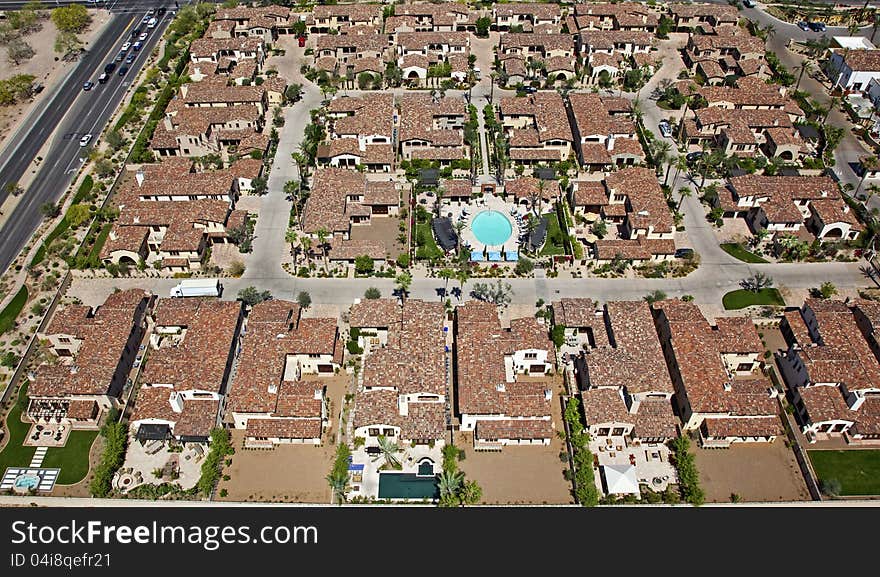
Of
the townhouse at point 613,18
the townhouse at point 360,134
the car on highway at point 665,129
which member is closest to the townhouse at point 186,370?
the townhouse at point 360,134

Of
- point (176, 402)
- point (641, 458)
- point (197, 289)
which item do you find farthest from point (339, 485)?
point (197, 289)

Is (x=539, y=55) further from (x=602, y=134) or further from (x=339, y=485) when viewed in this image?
(x=339, y=485)

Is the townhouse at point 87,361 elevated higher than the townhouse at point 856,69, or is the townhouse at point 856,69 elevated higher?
the townhouse at point 856,69

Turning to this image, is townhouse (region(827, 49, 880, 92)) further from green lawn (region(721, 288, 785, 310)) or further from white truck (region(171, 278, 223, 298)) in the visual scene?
white truck (region(171, 278, 223, 298))

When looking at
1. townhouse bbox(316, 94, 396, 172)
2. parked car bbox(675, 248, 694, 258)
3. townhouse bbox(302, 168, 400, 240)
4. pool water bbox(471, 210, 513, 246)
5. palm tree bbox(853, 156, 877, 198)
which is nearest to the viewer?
parked car bbox(675, 248, 694, 258)

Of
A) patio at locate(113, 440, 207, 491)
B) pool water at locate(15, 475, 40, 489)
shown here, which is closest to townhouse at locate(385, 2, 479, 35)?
patio at locate(113, 440, 207, 491)

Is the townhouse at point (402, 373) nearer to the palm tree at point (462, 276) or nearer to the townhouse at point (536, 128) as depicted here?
the palm tree at point (462, 276)
